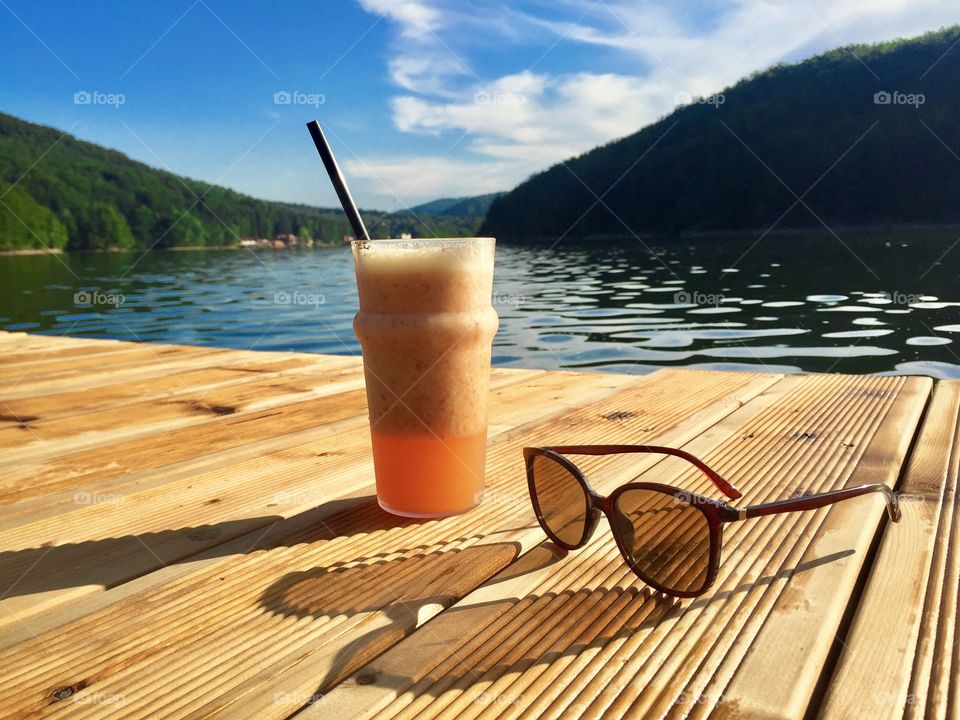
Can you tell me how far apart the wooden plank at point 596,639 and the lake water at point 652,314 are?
854mm

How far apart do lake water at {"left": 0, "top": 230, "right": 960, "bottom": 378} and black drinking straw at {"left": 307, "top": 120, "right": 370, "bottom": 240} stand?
0.15 meters

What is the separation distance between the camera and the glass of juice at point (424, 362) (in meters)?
1.25

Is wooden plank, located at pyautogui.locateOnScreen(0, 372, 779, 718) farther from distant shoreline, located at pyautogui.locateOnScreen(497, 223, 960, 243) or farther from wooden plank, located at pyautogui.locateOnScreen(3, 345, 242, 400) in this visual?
distant shoreline, located at pyautogui.locateOnScreen(497, 223, 960, 243)

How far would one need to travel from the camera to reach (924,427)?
1.72 m

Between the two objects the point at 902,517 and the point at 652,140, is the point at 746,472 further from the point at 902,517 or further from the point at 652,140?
the point at 652,140

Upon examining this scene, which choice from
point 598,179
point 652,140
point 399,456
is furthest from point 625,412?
point 652,140

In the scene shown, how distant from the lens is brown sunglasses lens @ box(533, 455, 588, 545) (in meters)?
1.10

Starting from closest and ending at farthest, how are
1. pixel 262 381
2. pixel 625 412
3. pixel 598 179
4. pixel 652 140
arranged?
pixel 625 412
pixel 262 381
pixel 598 179
pixel 652 140

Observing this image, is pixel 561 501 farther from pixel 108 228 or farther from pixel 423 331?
pixel 108 228

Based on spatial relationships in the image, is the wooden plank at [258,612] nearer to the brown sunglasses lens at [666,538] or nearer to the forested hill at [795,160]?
the brown sunglasses lens at [666,538]

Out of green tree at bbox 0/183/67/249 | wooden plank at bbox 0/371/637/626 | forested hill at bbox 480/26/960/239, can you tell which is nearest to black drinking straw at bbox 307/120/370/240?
wooden plank at bbox 0/371/637/626

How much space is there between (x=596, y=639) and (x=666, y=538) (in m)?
0.19

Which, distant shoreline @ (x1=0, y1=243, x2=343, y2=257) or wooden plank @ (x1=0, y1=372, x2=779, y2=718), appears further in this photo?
distant shoreline @ (x1=0, y1=243, x2=343, y2=257)

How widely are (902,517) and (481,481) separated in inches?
28.4
